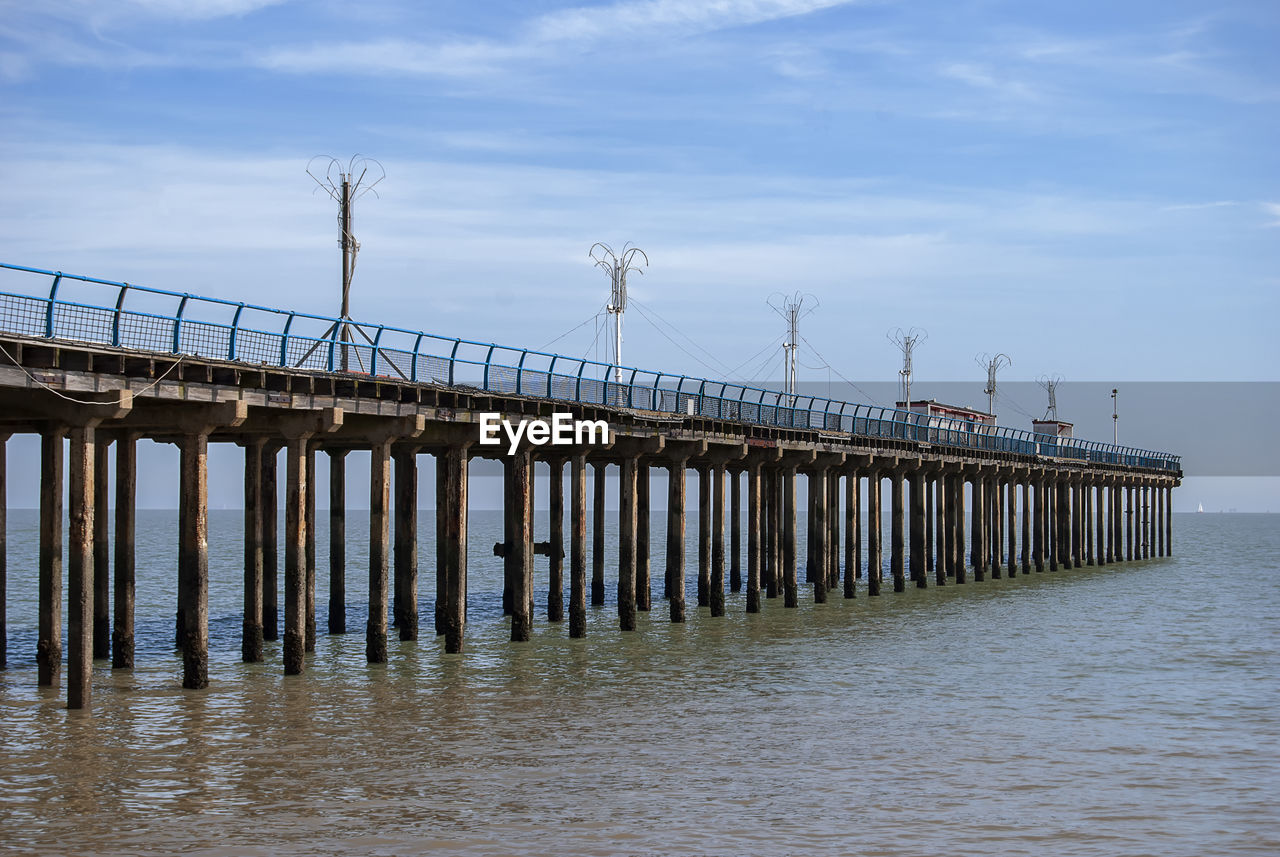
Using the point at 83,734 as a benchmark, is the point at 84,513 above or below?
above

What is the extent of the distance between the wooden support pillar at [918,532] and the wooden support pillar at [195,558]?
37052 millimetres

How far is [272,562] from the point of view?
33125 millimetres

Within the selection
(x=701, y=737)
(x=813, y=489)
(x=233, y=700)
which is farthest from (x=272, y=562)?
(x=813, y=489)

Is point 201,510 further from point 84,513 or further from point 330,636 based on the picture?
point 330,636

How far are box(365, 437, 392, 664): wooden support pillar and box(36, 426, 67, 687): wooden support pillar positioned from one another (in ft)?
19.6

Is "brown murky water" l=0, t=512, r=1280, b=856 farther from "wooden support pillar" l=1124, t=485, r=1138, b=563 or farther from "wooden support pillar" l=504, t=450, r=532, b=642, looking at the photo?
"wooden support pillar" l=1124, t=485, r=1138, b=563

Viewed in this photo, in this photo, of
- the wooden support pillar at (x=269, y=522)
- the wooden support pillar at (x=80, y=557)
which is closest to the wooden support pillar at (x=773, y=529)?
the wooden support pillar at (x=269, y=522)

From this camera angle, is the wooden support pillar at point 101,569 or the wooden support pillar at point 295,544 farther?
the wooden support pillar at point 101,569

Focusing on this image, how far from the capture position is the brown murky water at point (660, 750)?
56.1 feet

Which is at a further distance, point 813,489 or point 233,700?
point 813,489

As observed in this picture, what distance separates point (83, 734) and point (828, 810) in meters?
11.6

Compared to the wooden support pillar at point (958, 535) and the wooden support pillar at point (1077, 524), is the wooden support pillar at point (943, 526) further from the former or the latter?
the wooden support pillar at point (1077, 524)

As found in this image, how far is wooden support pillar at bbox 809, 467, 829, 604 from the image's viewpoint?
4791cm

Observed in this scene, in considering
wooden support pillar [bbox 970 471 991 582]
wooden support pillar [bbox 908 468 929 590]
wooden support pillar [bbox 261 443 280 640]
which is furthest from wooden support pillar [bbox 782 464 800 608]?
wooden support pillar [bbox 970 471 991 582]
